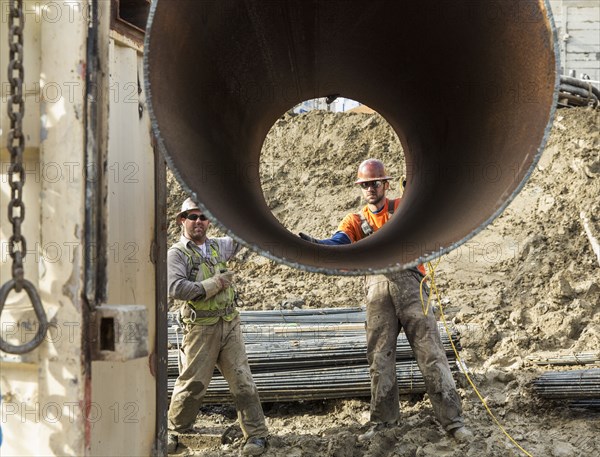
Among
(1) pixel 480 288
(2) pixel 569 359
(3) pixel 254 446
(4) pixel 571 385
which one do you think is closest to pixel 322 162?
(1) pixel 480 288

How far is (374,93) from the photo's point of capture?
3641mm

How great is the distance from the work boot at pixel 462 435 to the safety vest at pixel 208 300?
6.01 feet

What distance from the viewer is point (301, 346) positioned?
5781 millimetres

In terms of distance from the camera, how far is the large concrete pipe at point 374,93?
2.29 meters

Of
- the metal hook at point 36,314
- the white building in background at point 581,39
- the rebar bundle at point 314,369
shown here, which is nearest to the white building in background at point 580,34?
the white building in background at point 581,39

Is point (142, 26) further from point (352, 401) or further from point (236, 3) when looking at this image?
point (352, 401)

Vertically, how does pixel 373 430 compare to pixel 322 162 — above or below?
below

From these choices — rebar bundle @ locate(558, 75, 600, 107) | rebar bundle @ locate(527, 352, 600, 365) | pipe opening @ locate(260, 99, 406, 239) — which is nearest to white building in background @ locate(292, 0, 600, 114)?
rebar bundle @ locate(558, 75, 600, 107)

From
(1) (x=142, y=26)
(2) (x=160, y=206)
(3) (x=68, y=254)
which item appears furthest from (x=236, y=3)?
(3) (x=68, y=254)

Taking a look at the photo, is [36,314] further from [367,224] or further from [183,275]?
[367,224]

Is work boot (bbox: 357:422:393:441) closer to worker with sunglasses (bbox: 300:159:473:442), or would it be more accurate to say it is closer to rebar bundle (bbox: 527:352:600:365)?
worker with sunglasses (bbox: 300:159:473:442)

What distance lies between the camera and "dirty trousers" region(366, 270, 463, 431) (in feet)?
15.6

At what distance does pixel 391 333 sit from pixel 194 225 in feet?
5.51

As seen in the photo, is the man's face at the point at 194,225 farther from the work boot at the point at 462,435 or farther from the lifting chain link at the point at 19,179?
the lifting chain link at the point at 19,179
